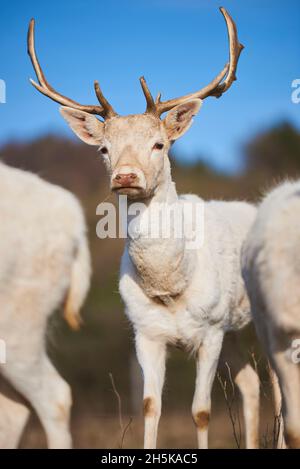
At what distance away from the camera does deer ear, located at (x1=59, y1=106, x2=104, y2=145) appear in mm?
7254

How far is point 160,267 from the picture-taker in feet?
22.5

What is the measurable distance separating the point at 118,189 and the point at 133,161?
32 cm

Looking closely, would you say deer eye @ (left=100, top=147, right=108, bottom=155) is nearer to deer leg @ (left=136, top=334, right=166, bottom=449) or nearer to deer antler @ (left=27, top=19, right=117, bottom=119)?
deer antler @ (left=27, top=19, right=117, bottom=119)

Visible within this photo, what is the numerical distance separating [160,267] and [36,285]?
100 cm

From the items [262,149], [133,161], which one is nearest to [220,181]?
[262,149]

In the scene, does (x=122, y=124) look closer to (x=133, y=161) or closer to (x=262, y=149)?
(x=133, y=161)

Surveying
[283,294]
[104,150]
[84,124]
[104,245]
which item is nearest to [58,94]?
[84,124]

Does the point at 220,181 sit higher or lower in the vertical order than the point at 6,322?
higher

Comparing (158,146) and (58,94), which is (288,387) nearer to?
(158,146)

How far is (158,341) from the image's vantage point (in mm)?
7070

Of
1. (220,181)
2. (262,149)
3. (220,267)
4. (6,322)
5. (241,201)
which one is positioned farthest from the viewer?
(262,149)

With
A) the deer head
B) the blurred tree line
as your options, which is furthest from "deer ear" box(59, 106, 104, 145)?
the blurred tree line

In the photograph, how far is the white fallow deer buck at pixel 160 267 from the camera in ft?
22.3
